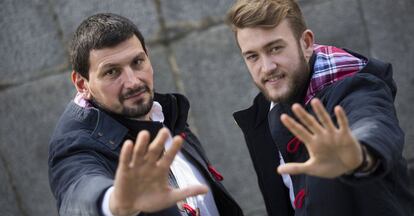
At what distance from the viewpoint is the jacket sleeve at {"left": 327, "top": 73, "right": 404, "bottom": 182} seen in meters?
1.95

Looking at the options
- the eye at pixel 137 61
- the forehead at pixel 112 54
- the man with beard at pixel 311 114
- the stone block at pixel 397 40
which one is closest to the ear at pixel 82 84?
the forehead at pixel 112 54

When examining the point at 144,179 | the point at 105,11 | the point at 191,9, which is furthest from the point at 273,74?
the point at 105,11

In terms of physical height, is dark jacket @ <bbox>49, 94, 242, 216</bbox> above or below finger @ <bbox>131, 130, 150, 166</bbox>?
below

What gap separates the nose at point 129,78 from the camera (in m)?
2.68

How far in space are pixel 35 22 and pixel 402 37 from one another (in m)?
2.45

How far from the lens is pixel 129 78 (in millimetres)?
2688

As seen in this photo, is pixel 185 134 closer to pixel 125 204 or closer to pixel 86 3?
pixel 125 204

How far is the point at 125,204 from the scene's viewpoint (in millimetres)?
1944

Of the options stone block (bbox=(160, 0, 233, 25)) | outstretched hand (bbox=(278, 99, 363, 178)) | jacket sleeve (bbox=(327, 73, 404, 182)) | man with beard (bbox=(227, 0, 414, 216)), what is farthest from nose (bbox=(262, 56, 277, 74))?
stone block (bbox=(160, 0, 233, 25))

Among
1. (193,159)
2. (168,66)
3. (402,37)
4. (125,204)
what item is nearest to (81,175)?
(125,204)

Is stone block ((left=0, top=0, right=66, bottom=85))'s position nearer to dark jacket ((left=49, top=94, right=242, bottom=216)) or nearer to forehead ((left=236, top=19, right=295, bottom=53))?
dark jacket ((left=49, top=94, right=242, bottom=216))

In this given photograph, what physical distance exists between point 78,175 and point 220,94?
88.0 inches

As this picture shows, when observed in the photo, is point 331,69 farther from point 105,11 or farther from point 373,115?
point 105,11

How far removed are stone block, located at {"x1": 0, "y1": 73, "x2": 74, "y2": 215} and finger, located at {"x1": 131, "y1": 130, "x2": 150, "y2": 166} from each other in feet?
8.29
